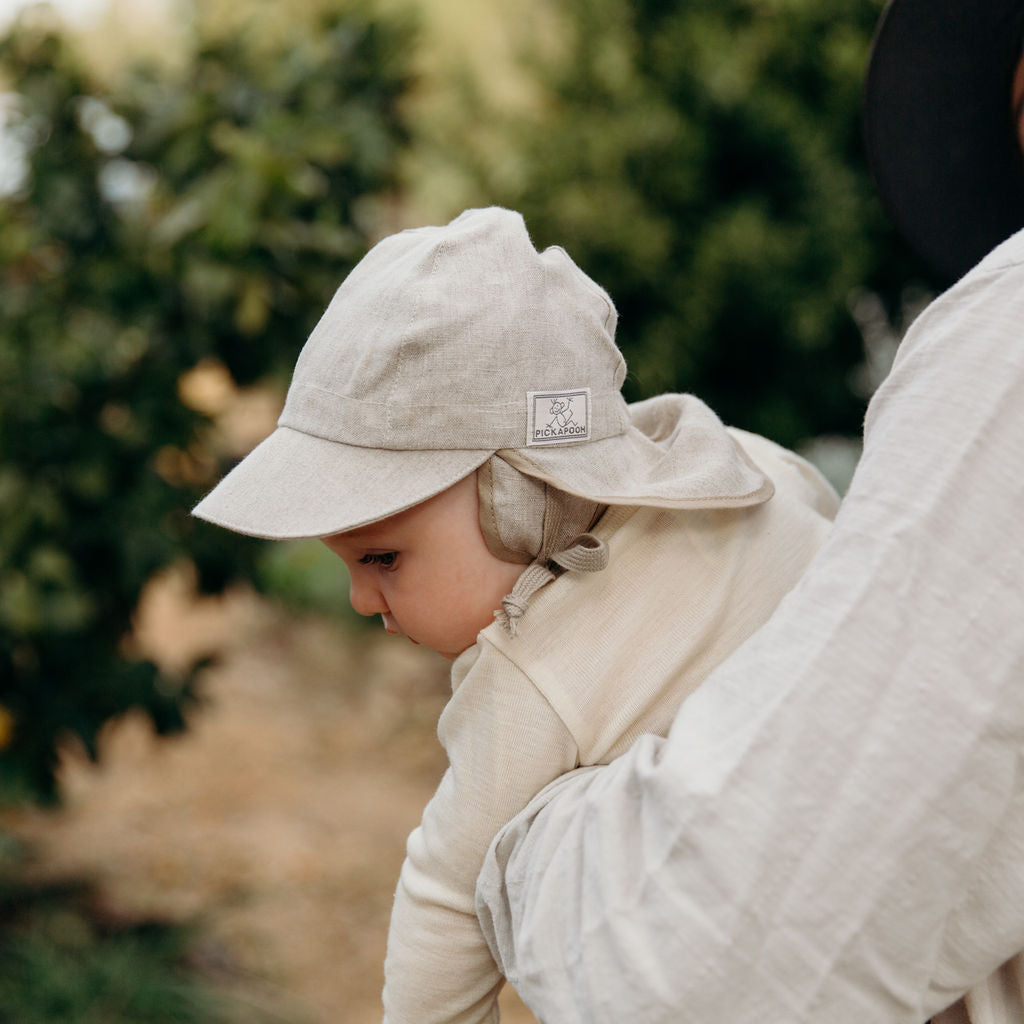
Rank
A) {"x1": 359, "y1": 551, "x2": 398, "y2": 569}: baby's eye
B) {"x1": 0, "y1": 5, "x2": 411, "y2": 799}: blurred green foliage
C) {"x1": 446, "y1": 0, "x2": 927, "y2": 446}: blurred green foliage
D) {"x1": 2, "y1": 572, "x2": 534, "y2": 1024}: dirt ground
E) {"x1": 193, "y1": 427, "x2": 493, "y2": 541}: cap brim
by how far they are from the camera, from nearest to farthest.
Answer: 1. {"x1": 193, "y1": 427, "x2": 493, "y2": 541}: cap brim
2. {"x1": 359, "y1": 551, "x2": 398, "y2": 569}: baby's eye
3. {"x1": 0, "y1": 5, "x2": 411, "y2": 799}: blurred green foliage
4. {"x1": 446, "y1": 0, "x2": 927, "y2": 446}: blurred green foliage
5. {"x1": 2, "y1": 572, "x2": 534, "y2": 1024}: dirt ground

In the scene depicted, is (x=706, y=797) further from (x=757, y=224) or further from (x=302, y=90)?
(x=757, y=224)

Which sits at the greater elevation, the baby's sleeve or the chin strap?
the chin strap

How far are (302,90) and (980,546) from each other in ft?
10.1

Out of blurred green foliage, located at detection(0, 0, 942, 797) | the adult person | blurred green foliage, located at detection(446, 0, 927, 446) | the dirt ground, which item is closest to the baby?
the adult person

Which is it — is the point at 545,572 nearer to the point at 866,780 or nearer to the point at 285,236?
the point at 866,780

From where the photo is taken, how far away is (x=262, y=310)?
308 cm

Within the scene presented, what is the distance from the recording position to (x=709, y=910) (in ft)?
2.47

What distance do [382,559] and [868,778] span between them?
0.59 meters

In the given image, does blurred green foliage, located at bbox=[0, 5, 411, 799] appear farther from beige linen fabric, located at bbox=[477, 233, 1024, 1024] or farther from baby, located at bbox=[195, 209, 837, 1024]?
beige linen fabric, located at bbox=[477, 233, 1024, 1024]

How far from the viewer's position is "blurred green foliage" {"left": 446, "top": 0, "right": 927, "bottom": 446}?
4.30 m

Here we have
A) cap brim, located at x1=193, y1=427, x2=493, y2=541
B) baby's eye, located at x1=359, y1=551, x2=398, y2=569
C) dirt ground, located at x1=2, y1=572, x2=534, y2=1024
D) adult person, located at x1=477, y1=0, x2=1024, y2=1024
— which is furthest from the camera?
dirt ground, located at x1=2, y1=572, x2=534, y2=1024

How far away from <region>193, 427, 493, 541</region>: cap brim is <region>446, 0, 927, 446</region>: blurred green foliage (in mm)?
3110

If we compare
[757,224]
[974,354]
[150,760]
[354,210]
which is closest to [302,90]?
[354,210]

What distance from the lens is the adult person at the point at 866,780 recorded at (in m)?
0.74
